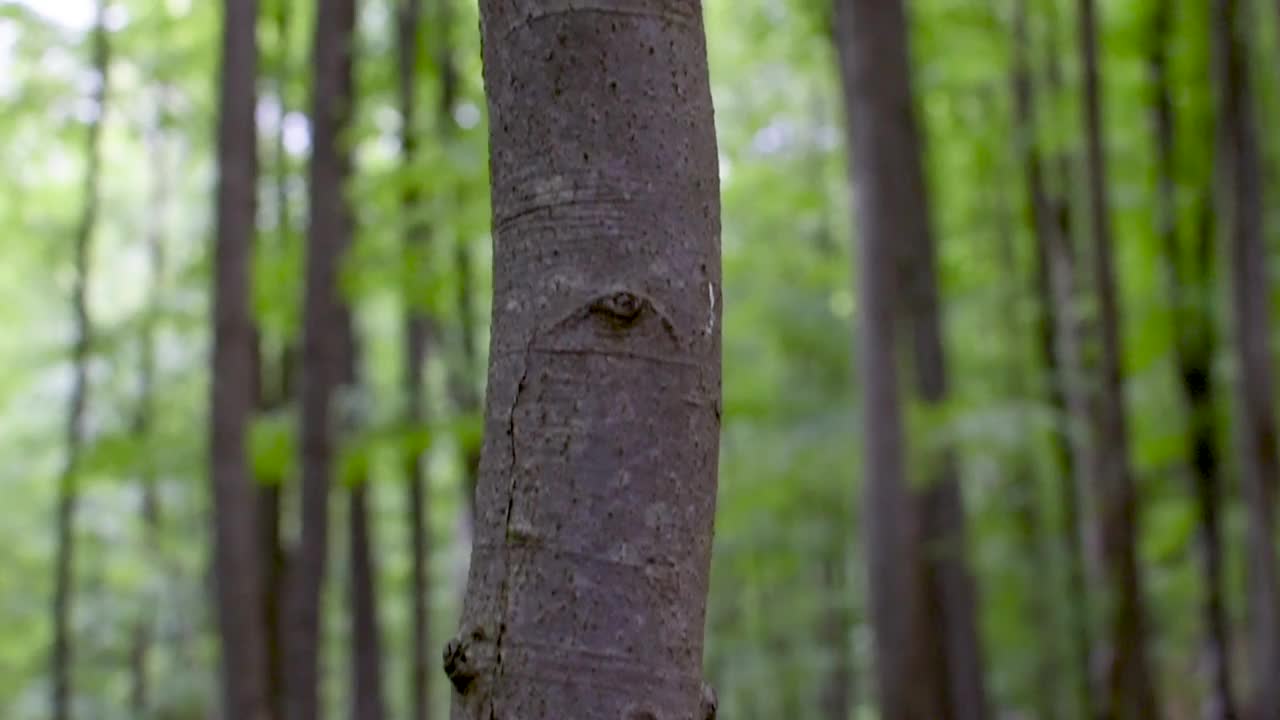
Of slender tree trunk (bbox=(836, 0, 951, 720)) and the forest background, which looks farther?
the forest background

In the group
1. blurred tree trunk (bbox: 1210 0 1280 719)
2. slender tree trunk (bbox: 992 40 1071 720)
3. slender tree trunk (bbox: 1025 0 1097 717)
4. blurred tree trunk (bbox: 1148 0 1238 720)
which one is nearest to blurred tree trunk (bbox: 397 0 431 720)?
slender tree trunk (bbox: 1025 0 1097 717)

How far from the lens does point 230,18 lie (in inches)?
293

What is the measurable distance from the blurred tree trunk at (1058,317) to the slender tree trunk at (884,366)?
5363 mm

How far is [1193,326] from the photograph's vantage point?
47.9 ft

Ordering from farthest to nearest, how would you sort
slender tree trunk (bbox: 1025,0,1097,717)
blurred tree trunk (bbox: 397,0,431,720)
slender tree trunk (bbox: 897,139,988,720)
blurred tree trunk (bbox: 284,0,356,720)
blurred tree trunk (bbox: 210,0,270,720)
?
1. slender tree trunk (bbox: 1025,0,1097,717)
2. blurred tree trunk (bbox: 397,0,431,720)
3. slender tree trunk (bbox: 897,139,988,720)
4. blurred tree trunk (bbox: 284,0,356,720)
5. blurred tree trunk (bbox: 210,0,270,720)

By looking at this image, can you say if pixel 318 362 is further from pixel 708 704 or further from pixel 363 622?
pixel 708 704

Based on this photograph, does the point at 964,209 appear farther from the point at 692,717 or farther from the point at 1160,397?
the point at 692,717

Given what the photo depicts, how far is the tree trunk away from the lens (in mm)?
11172

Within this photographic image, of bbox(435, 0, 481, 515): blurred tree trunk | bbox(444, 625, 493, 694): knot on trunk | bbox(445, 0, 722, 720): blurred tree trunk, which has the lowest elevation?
bbox(444, 625, 493, 694): knot on trunk

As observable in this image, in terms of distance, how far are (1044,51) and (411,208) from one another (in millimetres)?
7814

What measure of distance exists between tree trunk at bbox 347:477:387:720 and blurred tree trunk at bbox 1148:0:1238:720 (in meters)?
7.42

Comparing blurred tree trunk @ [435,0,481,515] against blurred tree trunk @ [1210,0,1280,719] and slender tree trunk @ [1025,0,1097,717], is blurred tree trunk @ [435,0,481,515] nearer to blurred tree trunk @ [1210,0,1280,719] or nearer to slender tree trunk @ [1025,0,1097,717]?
slender tree trunk @ [1025,0,1097,717]

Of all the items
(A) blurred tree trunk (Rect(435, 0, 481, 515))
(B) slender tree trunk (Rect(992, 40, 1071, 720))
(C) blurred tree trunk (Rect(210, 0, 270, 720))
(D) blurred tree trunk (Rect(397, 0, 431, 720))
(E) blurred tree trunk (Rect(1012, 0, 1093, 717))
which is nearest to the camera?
(C) blurred tree trunk (Rect(210, 0, 270, 720))

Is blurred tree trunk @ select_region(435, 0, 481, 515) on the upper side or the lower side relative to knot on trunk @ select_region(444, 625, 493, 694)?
upper
